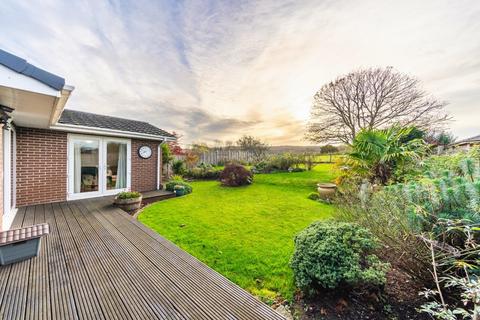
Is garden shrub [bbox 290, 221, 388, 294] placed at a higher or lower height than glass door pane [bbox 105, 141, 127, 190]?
lower

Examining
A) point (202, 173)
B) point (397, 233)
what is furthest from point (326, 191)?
point (202, 173)

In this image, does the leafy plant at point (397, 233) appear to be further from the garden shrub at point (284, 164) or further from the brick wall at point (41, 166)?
the garden shrub at point (284, 164)

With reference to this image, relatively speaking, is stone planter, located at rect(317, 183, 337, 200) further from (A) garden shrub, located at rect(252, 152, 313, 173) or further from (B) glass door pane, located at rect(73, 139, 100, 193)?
(B) glass door pane, located at rect(73, 139, 100, 193)

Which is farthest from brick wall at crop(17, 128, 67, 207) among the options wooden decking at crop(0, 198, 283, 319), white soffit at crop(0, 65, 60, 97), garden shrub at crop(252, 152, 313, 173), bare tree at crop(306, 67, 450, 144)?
bare tree at crop(306, 67, 450, 144)

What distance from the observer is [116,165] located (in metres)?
7.11

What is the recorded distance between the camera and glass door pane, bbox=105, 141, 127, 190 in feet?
22.6

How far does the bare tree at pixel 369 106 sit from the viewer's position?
10109 mm

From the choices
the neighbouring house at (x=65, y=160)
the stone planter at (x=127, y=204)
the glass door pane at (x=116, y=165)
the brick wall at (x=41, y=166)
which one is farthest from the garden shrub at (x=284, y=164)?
the brick wall at (x=41, y=166)

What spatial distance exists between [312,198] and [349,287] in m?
5.90

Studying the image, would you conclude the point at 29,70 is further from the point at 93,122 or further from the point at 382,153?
the point at 382,153

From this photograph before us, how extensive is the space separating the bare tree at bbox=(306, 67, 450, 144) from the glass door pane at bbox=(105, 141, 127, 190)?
418 inches

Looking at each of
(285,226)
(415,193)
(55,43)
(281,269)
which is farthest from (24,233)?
(55,43)

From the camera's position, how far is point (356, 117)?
36.9ft

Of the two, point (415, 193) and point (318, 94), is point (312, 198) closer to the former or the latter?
point (415, 193)
